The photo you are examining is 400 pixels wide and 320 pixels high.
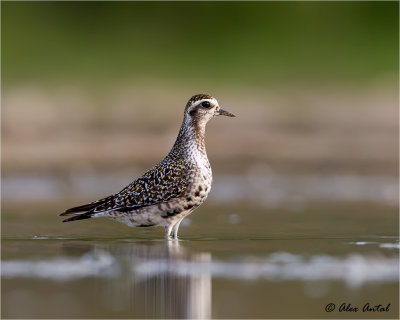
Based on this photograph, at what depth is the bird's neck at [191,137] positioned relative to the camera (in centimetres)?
1205

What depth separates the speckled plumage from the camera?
37.7ft

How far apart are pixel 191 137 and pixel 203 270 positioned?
135 inches

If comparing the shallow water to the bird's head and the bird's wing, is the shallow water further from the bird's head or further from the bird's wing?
the bird's head

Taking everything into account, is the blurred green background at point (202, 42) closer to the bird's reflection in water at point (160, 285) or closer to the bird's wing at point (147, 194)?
the bird's wing at point (147, 194)

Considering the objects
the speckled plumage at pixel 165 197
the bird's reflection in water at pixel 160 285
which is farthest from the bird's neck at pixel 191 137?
the bird's reflection in water at pixel 160 285

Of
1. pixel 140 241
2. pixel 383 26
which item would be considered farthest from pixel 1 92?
pixel 140 241

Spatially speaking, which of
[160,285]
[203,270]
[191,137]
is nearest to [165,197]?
[191,137]

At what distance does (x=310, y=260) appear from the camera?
951 centimetres

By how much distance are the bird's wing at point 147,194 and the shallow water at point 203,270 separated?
1.17ft

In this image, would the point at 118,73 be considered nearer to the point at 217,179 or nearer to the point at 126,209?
the point at 217,179

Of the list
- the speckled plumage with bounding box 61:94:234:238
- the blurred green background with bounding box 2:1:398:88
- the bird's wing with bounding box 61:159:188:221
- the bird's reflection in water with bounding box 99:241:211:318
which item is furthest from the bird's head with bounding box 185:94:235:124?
the blurred green background with bounding box 2:1:398:88

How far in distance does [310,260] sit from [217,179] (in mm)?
9588

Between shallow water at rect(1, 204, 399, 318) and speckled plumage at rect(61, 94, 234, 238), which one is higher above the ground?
speckled plumage at rect(61, 94, 234, 238)

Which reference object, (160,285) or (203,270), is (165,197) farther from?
(160,285)
